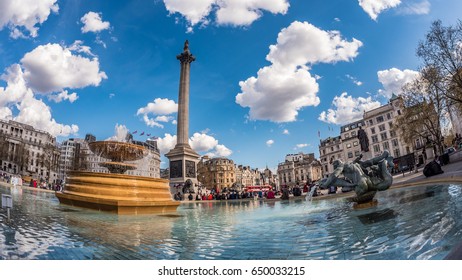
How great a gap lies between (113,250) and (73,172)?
23.3ft

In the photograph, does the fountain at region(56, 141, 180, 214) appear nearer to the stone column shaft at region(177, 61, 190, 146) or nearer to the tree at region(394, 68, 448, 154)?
the stone column shaft at region(177, 61, 190, 146)

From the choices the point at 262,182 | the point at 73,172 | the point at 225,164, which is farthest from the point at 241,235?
the point at 262,182

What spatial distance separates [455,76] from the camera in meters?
20.6

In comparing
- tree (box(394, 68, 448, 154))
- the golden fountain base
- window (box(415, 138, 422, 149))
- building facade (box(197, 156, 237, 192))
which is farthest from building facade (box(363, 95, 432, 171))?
the golden fountain base

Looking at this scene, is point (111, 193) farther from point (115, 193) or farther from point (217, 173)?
point (217, 173)

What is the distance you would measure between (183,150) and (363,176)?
22.6m

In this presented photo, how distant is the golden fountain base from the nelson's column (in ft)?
57.1

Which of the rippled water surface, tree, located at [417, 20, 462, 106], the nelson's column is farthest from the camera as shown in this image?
the nelson's column

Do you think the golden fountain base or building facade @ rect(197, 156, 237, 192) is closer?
the golden fountain base

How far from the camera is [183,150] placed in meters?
28.5

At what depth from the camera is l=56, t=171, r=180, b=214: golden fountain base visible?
27.6ft
